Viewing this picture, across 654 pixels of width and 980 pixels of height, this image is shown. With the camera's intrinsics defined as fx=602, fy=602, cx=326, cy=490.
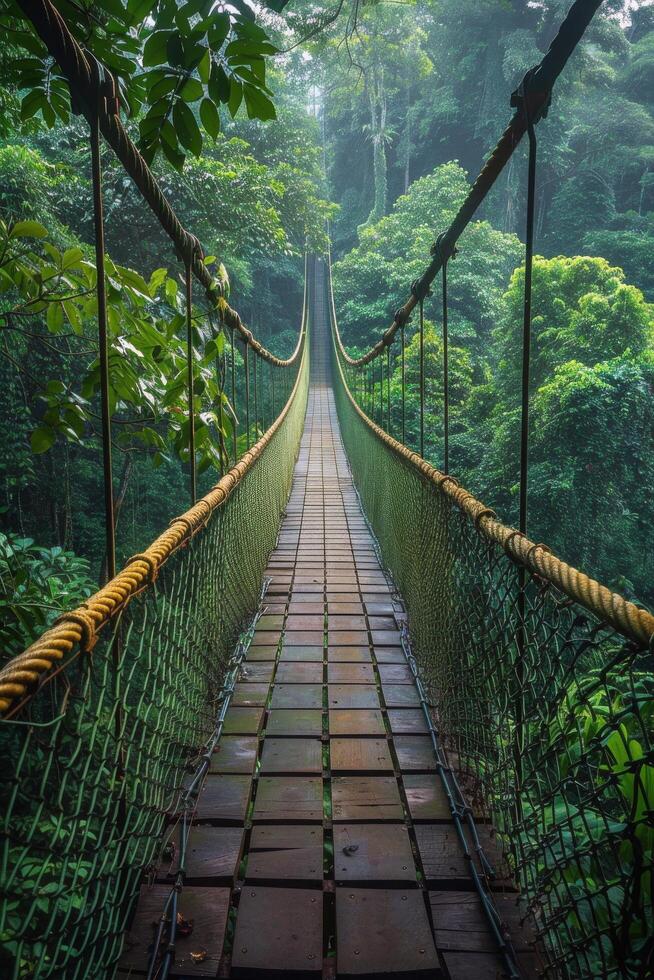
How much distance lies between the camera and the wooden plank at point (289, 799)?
1.09 meters

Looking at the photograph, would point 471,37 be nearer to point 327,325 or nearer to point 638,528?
point 327,325

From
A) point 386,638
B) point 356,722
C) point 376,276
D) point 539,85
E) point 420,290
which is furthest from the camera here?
point 376,276

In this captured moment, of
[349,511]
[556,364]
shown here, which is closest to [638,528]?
[556,364]

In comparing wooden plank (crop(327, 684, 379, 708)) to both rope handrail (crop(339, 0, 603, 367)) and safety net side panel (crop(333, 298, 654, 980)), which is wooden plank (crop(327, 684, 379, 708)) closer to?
safety net side panel (crop(333, 298, 654, 980))

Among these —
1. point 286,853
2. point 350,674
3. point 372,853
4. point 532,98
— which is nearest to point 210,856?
point 286,853

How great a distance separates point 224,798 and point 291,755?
19 centimetres

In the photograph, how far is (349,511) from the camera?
3873 mm

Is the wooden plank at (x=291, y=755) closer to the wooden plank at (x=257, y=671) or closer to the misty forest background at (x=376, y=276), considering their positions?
the wooden plank at (x=257, y=671)

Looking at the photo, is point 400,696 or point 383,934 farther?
point 400,696

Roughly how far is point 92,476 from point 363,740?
522 cm

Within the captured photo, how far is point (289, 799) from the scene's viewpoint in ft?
3.73

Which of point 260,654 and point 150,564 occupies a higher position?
point 150,564

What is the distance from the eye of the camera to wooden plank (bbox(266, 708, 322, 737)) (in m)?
1.37

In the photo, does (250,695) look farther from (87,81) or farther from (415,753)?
(87,81)
